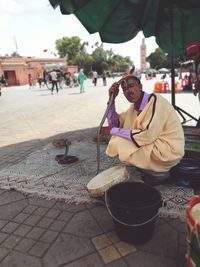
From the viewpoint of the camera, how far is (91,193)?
121 inches

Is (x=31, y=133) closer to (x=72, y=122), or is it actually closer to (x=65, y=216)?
(x=72, y=122)

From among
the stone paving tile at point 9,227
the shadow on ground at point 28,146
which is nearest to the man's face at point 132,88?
Answer: the stone paving tile at point 9,227

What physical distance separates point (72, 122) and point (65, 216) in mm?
5420

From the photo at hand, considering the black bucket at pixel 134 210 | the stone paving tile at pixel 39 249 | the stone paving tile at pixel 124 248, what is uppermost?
the black bucket at pixel 134 210

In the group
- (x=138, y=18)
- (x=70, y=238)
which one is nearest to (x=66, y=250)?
(x=70, y=238)

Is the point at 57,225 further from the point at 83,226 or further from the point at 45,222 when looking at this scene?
the point at 83,226

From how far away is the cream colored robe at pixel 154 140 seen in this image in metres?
3.03

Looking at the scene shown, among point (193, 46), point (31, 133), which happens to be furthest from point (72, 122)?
point (193, 46)

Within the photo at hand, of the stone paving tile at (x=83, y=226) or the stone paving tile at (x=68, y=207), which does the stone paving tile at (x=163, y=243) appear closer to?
the stone paving tile at (x=83, y=226)

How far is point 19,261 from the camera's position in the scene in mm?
2340

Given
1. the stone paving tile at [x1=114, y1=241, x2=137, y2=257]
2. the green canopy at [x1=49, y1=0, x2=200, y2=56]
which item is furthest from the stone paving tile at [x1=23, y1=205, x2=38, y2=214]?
the green canopy at [x1=49, y1=0, x2=200, y2=56]

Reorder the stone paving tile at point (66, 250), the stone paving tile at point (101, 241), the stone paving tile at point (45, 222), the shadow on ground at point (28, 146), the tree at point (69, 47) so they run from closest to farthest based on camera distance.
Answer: the stone paving tile at point (66, 250) < the stone paving tile at point (101, 241) < the stone paving tile at point (45, 222) < the shadow on ground at point (28, 146) < the tree at point (69, 47)

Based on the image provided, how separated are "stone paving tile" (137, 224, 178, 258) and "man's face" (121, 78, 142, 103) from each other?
1423 millimetres

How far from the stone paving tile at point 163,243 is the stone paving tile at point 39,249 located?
826mm
